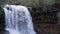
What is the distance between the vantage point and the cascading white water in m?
9.45

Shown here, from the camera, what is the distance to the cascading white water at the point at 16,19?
9.45 metres

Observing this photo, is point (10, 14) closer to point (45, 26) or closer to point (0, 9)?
point (0, 9)

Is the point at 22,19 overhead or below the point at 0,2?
below

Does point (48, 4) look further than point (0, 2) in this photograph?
Yes

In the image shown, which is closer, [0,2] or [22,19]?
[0,2]

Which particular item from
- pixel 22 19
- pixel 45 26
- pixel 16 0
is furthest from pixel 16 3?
pixel 45 26

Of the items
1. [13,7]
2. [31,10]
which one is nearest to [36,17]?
[31,10]

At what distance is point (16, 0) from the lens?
32.3ft

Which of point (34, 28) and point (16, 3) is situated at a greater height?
point (16, 3)

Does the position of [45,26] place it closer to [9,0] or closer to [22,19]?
[22,19]

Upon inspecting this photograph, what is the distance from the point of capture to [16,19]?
9.54 meters

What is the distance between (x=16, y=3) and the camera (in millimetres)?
9883

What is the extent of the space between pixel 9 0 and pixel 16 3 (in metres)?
0.31

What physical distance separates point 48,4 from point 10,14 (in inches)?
62.4
